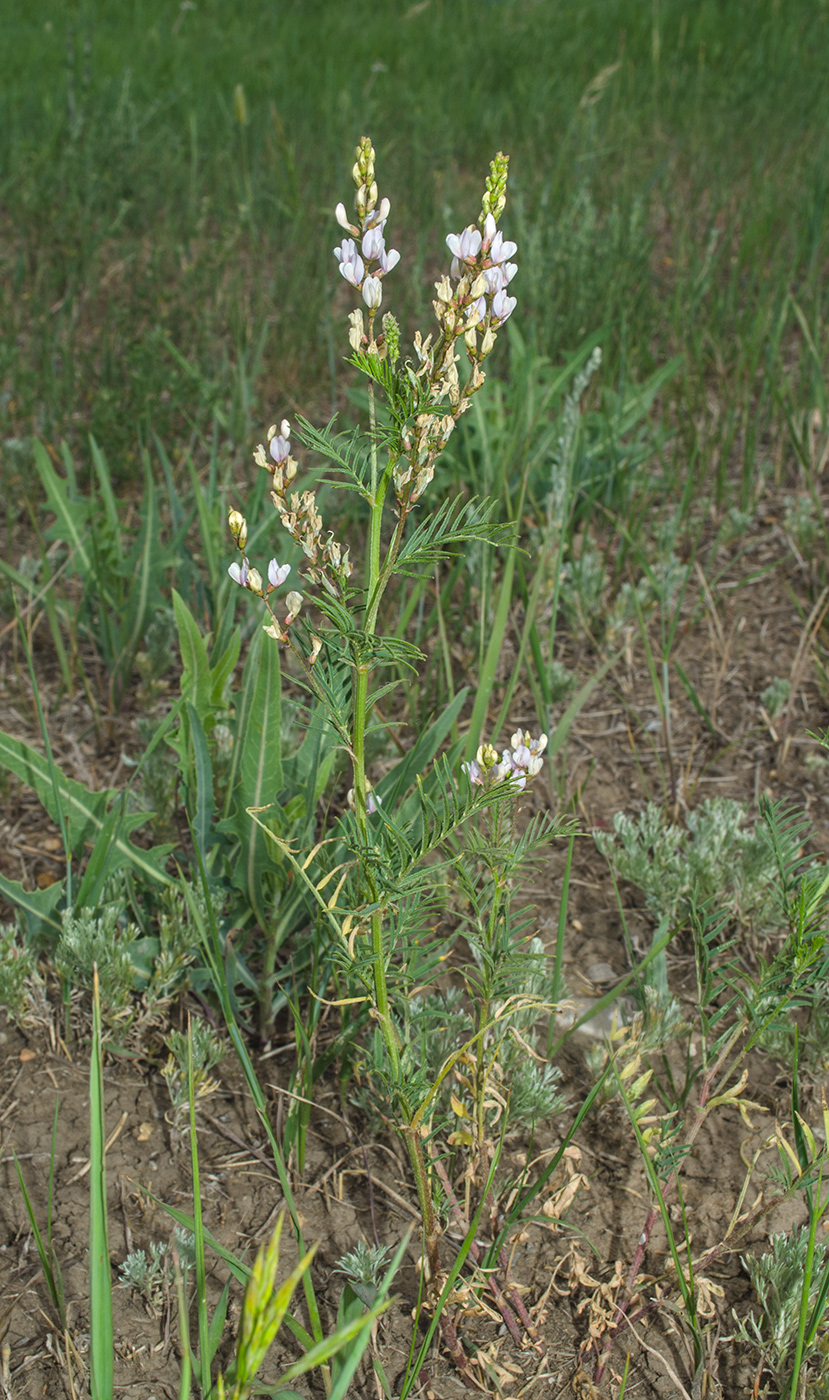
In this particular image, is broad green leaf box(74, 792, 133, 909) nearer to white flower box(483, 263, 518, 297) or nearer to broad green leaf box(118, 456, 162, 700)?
broad green leaf box(118, 456, 162, 700)

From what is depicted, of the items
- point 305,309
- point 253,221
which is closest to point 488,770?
point 305,309

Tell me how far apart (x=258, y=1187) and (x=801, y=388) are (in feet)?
9.04

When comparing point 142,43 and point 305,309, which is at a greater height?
point 142,43

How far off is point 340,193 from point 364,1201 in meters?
4.13

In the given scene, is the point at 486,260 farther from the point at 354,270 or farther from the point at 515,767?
the point at 515,767

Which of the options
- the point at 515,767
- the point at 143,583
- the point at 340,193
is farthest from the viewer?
the point at 340,193

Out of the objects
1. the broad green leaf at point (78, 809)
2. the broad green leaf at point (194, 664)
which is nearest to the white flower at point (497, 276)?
the broad green leaf at point (194, 664)

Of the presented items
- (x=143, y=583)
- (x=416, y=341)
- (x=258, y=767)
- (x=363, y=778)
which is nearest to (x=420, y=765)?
(x=258, y=767)

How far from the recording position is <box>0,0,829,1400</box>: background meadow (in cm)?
141

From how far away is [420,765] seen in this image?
175cm

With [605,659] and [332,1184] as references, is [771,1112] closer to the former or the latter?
[332,1184]

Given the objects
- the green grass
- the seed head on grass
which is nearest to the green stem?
the seed head on grass

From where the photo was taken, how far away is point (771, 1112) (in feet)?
5.47

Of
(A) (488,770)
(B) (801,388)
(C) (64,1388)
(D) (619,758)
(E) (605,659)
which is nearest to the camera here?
(A) (488,770)
